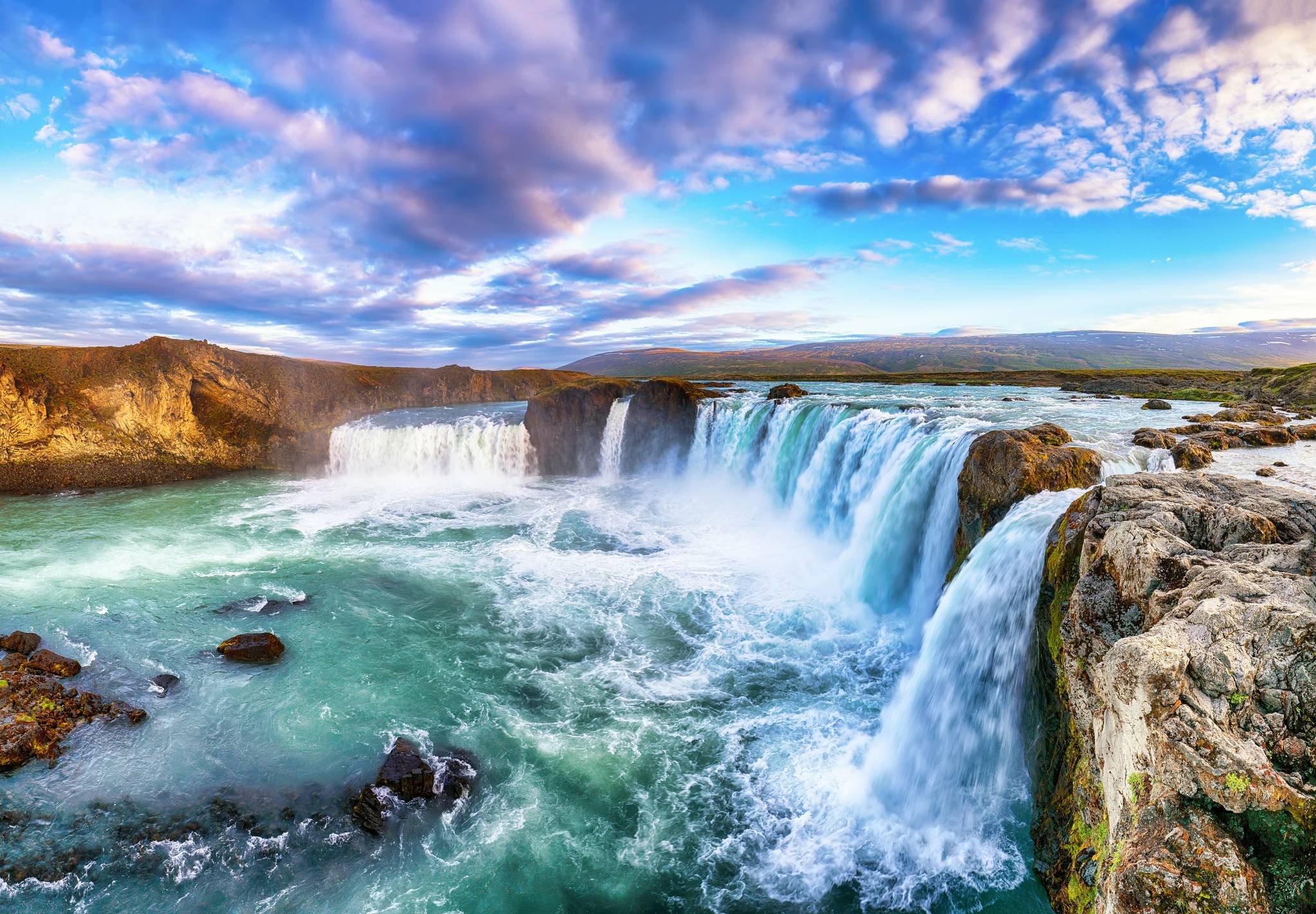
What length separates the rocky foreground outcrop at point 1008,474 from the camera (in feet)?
40.7

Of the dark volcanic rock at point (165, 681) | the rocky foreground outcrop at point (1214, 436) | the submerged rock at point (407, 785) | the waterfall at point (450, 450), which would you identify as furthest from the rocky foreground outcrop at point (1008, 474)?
the waterfall at point (450, 450)

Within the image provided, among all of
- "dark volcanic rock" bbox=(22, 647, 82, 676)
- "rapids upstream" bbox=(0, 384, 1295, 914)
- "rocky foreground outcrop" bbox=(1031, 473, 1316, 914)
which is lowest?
"rapids upstream" bbox=(0, 384, 1295, 914)

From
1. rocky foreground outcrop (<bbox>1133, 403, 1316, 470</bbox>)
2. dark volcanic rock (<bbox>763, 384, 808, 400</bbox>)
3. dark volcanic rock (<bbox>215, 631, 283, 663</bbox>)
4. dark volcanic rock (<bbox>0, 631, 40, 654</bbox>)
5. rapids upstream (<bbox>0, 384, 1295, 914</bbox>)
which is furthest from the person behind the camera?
dark volcanic rock (<bbox>763, 384, 808, 400</bbox>)

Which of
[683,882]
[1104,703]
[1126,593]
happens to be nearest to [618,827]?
[683,882]

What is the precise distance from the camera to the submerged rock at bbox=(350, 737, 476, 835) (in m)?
9.66

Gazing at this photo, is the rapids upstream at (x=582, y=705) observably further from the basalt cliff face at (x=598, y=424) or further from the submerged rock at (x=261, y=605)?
the basalt cliff face at (x=598, y=424)

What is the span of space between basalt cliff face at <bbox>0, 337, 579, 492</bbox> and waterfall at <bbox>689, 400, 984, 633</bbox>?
38.2 meters

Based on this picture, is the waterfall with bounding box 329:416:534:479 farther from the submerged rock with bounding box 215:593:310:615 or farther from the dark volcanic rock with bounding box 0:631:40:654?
the dark volcanic rock with bounding box 0:631:40:654

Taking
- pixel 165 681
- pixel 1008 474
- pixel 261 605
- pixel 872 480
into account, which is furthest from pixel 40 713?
pixel 872 480

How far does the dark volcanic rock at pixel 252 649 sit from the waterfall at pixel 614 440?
86.4 ft

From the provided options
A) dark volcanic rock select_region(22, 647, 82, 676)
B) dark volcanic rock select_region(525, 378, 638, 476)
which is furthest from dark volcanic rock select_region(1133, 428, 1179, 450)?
dark volcanic rock select_region(525, 378, 638, 476)

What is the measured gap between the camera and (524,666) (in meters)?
14.7

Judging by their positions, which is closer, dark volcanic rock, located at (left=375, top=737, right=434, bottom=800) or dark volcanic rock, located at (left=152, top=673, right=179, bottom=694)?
dark volcanic rock, located at (left=375, top=737, right=434, bottom=800)

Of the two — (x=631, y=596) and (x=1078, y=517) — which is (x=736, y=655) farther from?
(x=1078, y=517)
